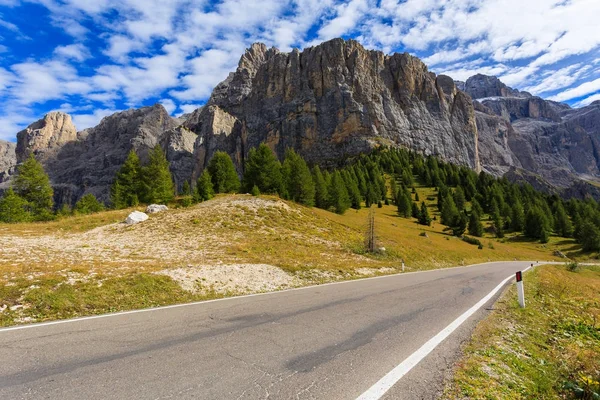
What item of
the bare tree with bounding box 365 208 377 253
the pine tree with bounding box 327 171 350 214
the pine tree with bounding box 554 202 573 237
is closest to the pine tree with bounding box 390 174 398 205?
the pine tree with bounding box 327 171 350 214

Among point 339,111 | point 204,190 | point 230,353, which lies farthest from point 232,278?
point 339,111

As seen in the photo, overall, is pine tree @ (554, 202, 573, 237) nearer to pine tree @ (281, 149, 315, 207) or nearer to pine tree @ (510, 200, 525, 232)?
pine tree @ (510, 200, 525, 232)

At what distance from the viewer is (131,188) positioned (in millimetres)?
53219

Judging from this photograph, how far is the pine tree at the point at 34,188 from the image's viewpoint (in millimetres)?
40312

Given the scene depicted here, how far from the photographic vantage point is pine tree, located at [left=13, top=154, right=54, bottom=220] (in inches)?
1587

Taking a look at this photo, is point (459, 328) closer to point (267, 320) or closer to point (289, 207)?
point (267, 320)

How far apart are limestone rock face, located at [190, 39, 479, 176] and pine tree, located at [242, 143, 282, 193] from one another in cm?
11012

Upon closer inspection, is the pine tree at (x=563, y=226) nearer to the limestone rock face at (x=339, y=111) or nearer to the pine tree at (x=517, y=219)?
the pine tree at (x=517, y=219)

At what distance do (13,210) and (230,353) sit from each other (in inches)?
1967

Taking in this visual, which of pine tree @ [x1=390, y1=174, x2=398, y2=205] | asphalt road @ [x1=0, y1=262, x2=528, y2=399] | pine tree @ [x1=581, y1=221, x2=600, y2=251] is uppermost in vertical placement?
pine tree @ [x1=390, y1=174, x2=398, y2=205]

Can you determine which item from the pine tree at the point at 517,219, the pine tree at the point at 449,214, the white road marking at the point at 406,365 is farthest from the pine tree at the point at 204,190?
the pine tree at the point at 517,219

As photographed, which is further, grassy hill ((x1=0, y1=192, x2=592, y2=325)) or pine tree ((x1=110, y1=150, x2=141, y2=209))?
pine tree ((x1=110, y1=150, x2=141, y2=209))

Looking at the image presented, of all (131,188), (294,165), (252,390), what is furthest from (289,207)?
(252,390)

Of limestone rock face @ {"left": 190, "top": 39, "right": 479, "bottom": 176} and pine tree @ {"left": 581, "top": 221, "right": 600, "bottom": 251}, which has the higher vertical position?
limestone rock face @ {"left": 190, "top": 39, "right": 479, "bottom": 176}
